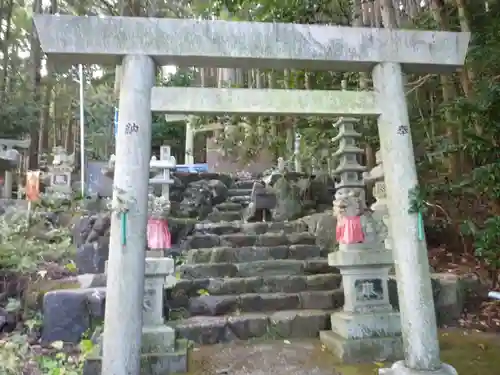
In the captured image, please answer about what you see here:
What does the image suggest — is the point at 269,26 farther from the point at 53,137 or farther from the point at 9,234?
the point at 53,137

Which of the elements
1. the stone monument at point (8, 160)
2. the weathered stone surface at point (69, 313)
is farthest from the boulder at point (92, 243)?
the stone monument at point (8, 160)

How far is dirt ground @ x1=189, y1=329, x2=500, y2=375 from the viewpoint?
162 inches

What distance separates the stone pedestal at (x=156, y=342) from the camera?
406 centimetres

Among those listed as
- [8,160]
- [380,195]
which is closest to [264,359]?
[380,195]

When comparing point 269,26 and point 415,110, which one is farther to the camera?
point 415,110

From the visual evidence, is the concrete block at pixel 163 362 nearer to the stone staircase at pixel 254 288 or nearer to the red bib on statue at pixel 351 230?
the stone staircase at pixel 254 288

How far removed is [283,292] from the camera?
6184 millimetres

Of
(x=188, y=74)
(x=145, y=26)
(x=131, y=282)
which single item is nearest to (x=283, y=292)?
(x=131, y=282)

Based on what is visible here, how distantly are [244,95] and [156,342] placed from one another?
2.68 metres

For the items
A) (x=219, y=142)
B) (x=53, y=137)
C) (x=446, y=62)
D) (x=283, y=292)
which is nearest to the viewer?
(x=446, y=62)

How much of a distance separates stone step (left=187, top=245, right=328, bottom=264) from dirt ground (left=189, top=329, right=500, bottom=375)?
2.03m

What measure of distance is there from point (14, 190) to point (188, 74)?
11.0 meters

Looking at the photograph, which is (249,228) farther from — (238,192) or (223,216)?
(238,192)

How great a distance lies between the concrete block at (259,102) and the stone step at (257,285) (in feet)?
10.6
